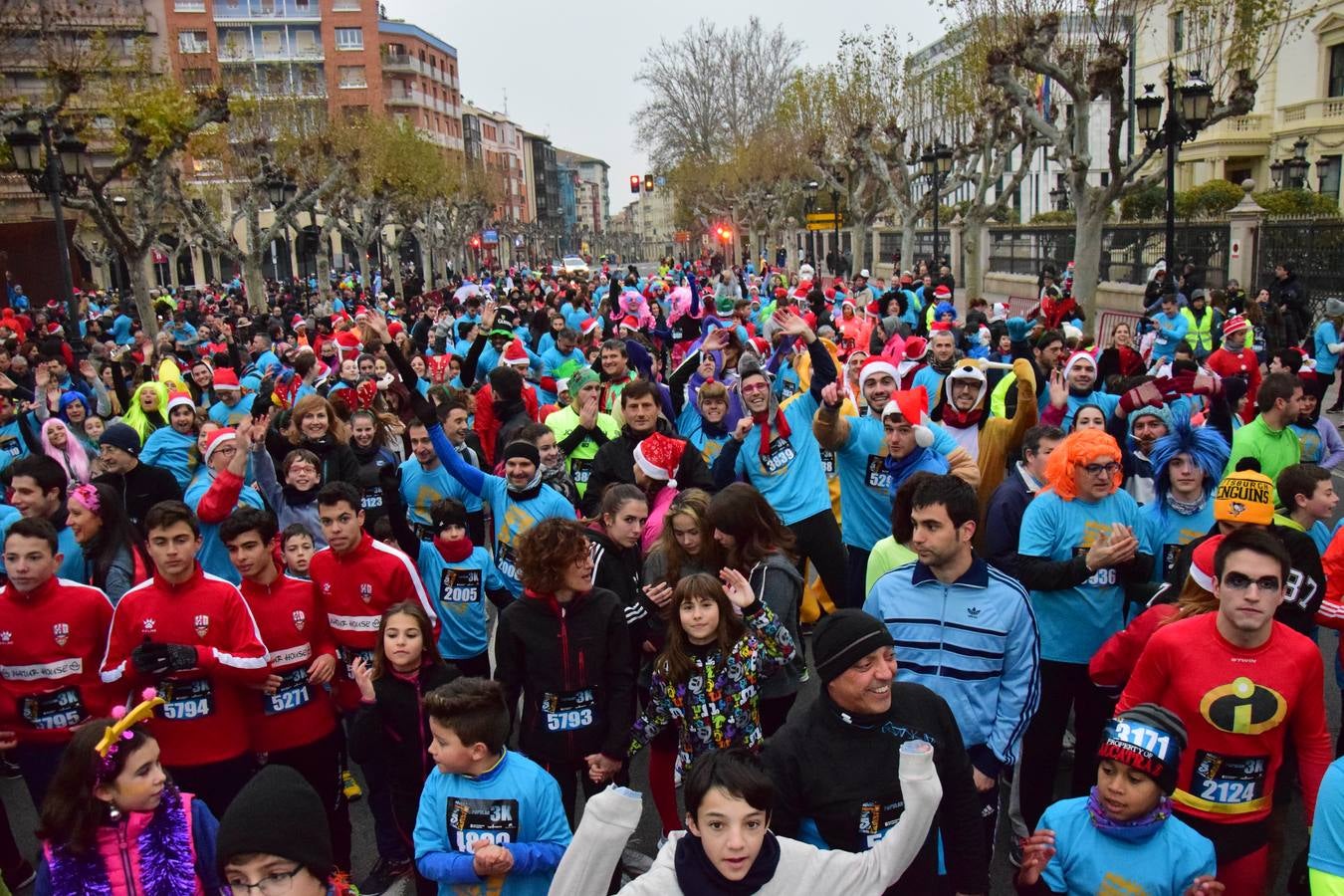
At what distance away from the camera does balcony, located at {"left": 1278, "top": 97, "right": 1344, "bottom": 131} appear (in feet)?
135

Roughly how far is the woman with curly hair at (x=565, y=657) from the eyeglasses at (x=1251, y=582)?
226cm

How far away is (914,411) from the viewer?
6.74 m

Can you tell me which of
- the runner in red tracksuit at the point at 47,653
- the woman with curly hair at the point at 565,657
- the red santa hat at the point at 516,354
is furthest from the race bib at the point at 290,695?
the red santa hat at the point at 516,354

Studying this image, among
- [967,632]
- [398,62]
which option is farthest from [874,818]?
[398,62]

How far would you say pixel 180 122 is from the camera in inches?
848

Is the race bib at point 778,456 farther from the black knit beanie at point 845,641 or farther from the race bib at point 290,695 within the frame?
the black knit beanie at point 845,641

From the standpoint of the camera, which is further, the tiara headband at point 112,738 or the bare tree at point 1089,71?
A: the bare tree at point 1089,71

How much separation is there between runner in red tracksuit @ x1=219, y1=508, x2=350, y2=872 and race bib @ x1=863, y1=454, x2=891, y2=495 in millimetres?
3300

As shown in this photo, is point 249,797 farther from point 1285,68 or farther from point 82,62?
point 1285,68

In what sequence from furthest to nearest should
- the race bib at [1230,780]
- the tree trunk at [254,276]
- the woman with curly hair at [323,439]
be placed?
1. the tree trunk at [254,276]
2. the woman with curly hair at [323,439]
3. the race bib at [1230,780]

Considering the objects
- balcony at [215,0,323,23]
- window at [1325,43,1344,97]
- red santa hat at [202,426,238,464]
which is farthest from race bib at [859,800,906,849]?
balcony at [215,0,323,23]

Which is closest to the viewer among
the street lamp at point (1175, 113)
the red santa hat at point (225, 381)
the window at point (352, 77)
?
the red santa hat at point (225, 381)

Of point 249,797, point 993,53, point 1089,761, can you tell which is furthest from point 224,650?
point 993,53

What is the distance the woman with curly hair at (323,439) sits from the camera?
717 centimetres
